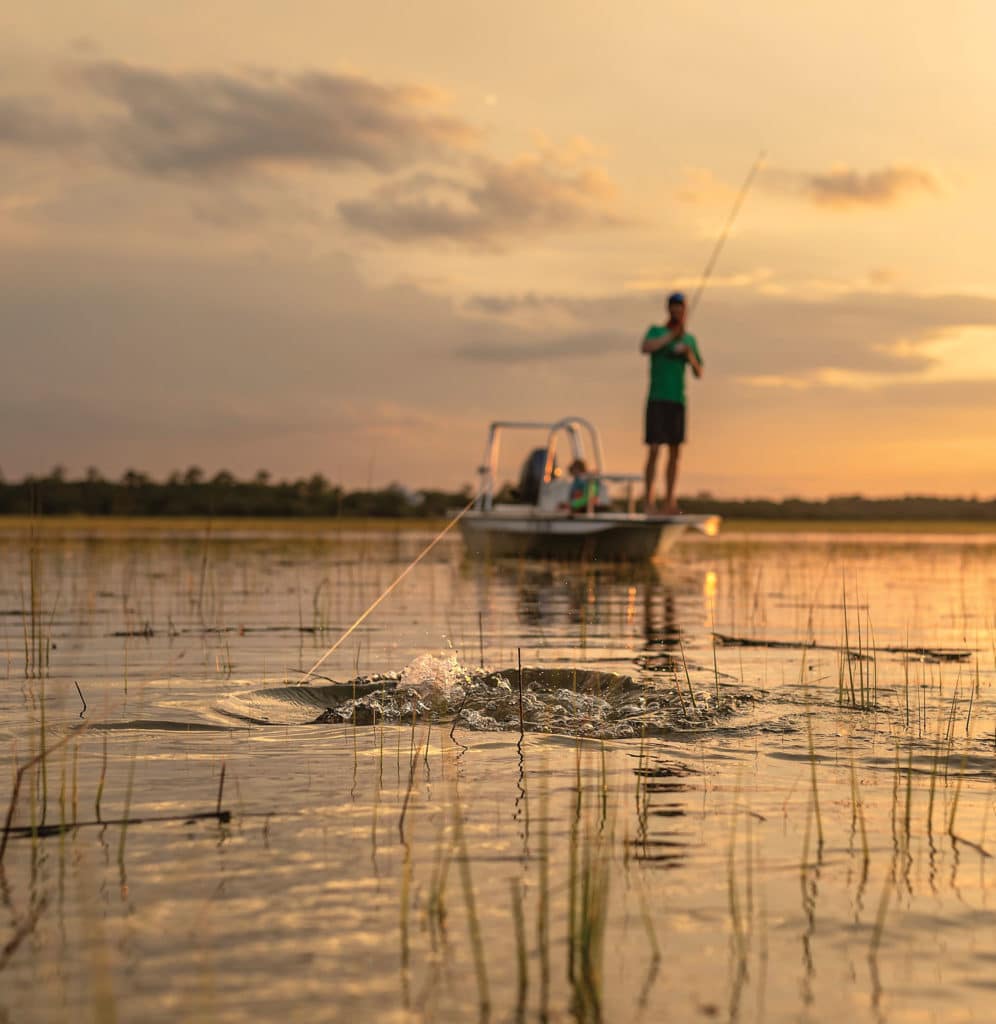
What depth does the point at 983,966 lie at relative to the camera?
8.77 ft

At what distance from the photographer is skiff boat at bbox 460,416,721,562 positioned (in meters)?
18.8

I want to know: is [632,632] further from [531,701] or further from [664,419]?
[664,419]

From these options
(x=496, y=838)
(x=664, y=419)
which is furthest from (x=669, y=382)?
(x=496, y=838)

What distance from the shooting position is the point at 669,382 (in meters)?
16.1

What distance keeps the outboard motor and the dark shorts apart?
25.6ft

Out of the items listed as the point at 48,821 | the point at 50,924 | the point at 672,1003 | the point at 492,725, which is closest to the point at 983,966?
the point at 672,1003

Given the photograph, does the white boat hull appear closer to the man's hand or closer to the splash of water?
the man's hand

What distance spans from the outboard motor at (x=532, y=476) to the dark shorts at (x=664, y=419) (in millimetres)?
7796

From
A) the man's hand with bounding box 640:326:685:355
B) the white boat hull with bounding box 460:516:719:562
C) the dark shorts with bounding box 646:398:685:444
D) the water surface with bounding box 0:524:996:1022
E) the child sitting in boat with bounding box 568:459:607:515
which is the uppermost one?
the man's hand with bounding box 640:326:685:355

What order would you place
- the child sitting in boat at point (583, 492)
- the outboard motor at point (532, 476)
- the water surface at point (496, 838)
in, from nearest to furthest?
the water surface at point (496, 838) → the child sitting in boat at point (583, 492) → the outboard motor at point (532, 476)

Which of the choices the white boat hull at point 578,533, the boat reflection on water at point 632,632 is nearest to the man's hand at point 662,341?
the boat reflection on water at point 632,632

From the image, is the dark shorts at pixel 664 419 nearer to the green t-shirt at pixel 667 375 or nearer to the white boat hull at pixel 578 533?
the green t-shirt at pixel 667 375

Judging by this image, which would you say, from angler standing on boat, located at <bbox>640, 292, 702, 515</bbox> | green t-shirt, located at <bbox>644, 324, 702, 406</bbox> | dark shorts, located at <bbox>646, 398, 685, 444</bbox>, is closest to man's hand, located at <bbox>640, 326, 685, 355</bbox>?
angler standing on boat, located at <bbox>640, 292, 702, 515</bbox>

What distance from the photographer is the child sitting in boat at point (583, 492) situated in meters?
21.0
